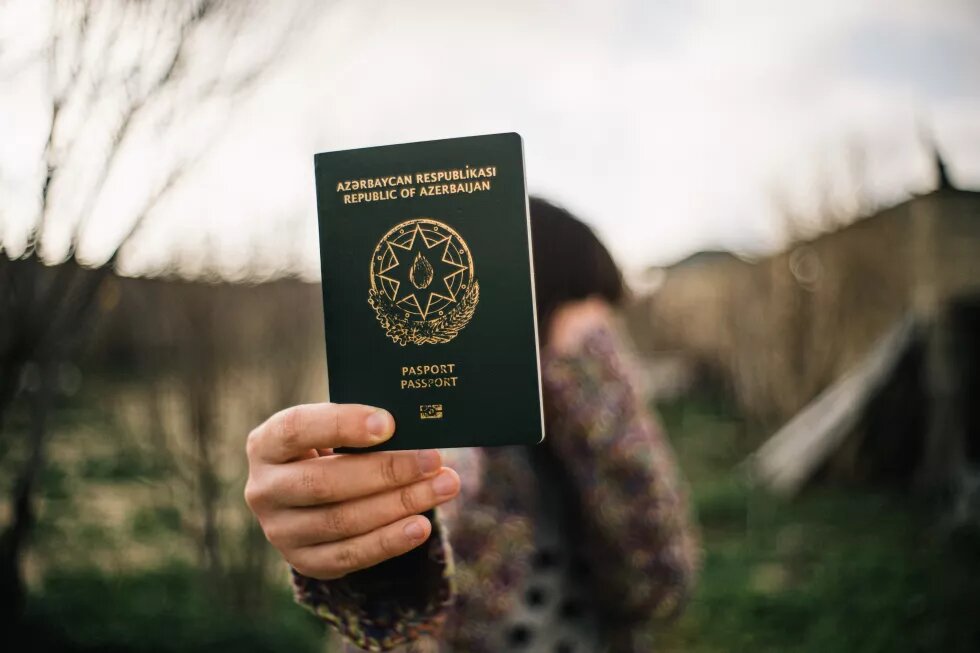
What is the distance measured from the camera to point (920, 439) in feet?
20.6

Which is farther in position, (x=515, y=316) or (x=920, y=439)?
(x=920, y=439)

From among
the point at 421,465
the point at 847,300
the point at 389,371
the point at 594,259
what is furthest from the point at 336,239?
the point at 847,300

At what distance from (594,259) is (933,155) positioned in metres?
4.43

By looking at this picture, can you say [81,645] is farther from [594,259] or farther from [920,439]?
[920,439]

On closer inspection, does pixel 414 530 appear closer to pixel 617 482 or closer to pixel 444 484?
pixel 444 484

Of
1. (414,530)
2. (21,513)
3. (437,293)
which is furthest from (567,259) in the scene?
(21,513)

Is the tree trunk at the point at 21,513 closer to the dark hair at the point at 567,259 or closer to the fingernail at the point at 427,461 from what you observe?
the dark hair at the point at 567,259

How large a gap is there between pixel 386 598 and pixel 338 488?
36 cm

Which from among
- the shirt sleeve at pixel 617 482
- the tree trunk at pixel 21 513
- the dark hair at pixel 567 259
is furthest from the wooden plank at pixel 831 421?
the tree trunk at pixel 21 513

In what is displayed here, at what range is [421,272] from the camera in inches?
44.2

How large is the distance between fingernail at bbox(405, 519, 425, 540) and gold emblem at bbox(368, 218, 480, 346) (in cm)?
29

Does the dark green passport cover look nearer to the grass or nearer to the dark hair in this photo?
the dark hair

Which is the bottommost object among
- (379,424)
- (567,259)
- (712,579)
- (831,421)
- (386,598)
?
(712,579)

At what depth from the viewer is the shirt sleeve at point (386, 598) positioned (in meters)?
1.35
